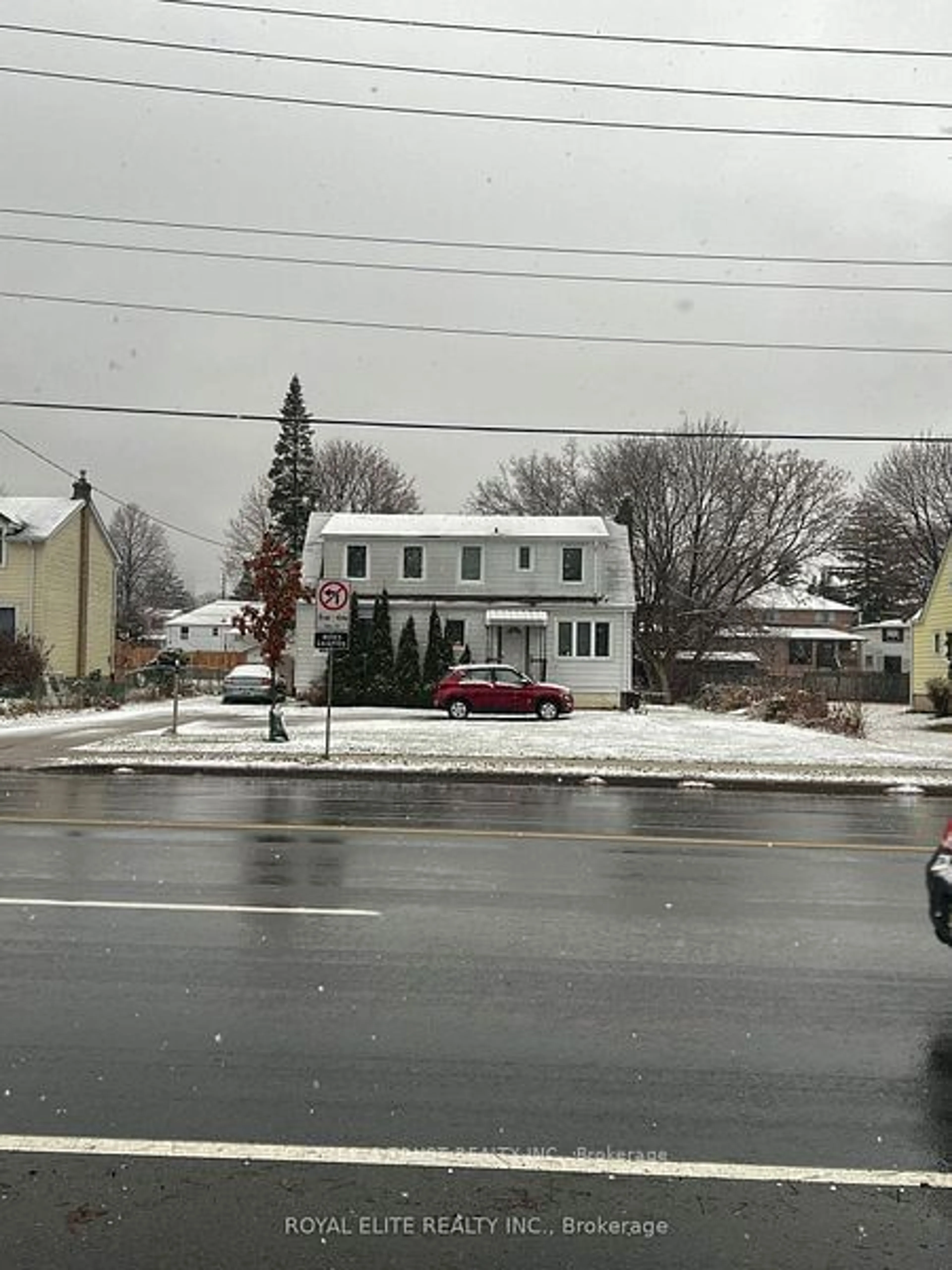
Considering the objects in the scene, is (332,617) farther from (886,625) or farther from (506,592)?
(886,625)

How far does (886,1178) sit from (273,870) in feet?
20.4

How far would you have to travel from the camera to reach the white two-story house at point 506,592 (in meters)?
41.6

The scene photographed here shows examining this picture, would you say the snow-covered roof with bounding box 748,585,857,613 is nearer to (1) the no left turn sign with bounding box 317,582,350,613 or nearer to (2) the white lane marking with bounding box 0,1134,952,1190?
(1) the no left turn sign with bounding box 317,582,350,613

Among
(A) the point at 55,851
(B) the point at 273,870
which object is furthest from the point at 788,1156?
(A) the point at 55,851

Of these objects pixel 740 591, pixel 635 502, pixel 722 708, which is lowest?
pixel 722 708

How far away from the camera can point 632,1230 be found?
11.7ft

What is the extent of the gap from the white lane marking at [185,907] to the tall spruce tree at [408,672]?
3150 centimetres

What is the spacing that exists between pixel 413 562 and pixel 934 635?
63.8ft

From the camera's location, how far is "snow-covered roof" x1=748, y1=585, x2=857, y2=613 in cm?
6222

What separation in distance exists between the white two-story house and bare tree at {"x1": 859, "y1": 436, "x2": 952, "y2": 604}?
30.6m

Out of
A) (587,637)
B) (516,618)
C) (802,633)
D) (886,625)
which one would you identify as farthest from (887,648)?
(516,618)

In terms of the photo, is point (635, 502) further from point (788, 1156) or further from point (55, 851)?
point (788, 1156)

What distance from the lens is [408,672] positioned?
1567 inches

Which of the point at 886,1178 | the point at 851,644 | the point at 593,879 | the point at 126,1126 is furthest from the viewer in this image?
the point at 851,644
